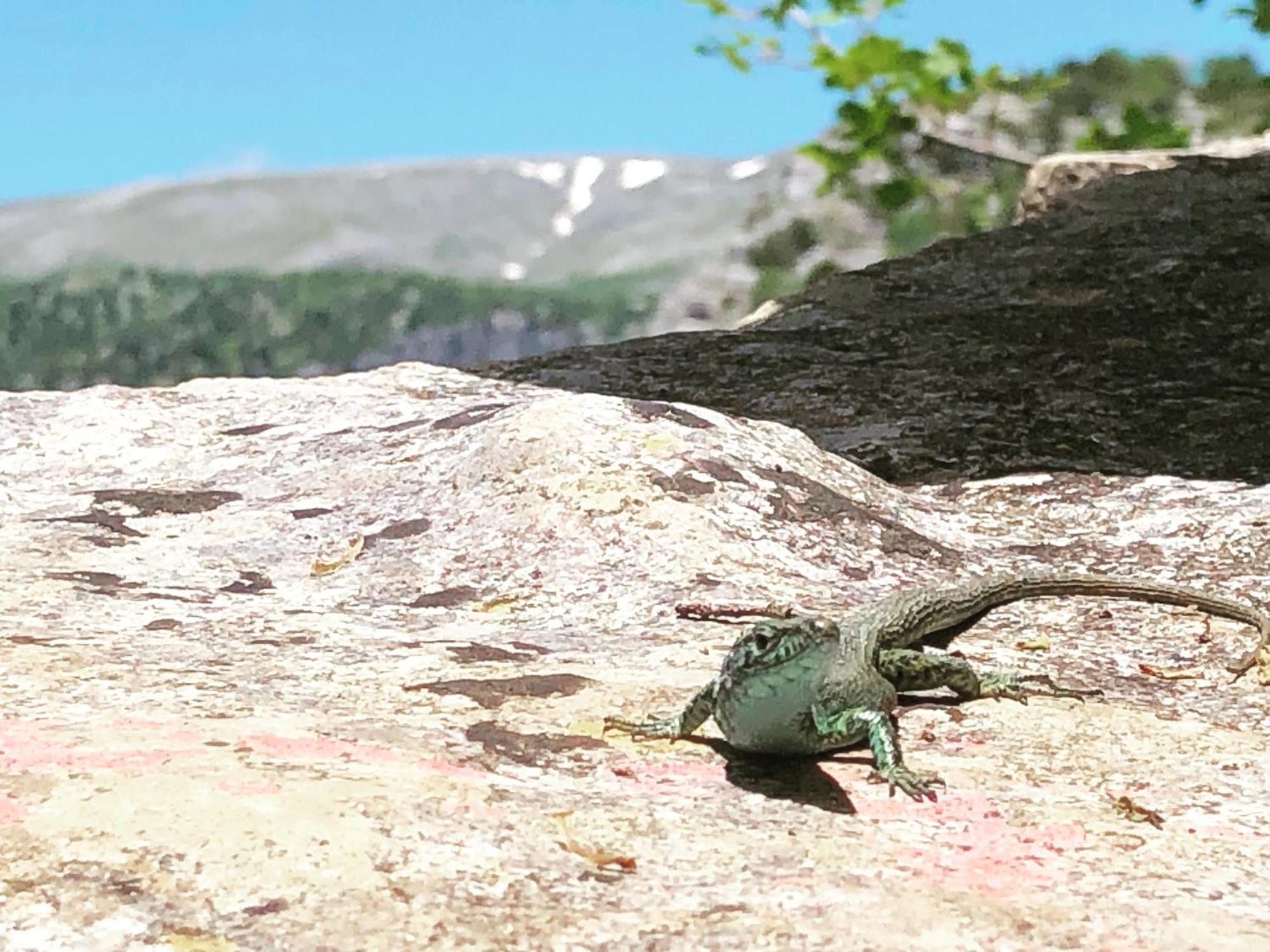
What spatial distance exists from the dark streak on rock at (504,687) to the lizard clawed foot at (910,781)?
2.11 feet

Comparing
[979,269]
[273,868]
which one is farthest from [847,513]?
[979,269]

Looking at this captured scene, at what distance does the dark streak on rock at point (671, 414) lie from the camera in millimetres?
4477

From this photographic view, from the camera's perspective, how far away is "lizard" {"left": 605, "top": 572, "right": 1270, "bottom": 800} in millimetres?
2830

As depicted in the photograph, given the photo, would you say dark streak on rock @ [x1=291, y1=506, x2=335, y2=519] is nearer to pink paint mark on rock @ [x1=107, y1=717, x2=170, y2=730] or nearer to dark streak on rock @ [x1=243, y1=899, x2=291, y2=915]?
pink paint mark on rock @ [x1=107, y1=717, x2=170, y2=730]

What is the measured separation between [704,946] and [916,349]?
14.9 ft

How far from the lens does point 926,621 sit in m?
3.67

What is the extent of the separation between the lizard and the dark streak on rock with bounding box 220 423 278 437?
2458 mm

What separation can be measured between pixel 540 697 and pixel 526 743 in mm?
240

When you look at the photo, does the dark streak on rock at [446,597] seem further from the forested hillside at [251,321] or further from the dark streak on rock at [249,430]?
the forested hillside at [251,321]

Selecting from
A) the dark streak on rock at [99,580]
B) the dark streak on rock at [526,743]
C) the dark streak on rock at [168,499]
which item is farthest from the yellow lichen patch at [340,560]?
the dark streak on rock at [526,743]

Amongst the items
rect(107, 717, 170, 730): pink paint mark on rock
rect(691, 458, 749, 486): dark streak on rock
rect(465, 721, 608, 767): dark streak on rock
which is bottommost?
rect(465, 721, 608, 767): dark streak on rock

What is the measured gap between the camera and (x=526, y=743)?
2768mm

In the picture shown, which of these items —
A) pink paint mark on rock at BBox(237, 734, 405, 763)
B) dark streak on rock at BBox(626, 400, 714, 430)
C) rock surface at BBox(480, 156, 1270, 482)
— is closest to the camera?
pink paint mark on rock at BBox(237, 734, 405, 763)

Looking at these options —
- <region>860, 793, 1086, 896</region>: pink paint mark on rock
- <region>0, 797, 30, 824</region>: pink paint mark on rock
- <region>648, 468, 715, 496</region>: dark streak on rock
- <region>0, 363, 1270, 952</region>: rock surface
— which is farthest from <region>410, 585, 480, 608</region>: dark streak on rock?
<region>0, 797, 30, 824</region>: pink paint mark on rock
